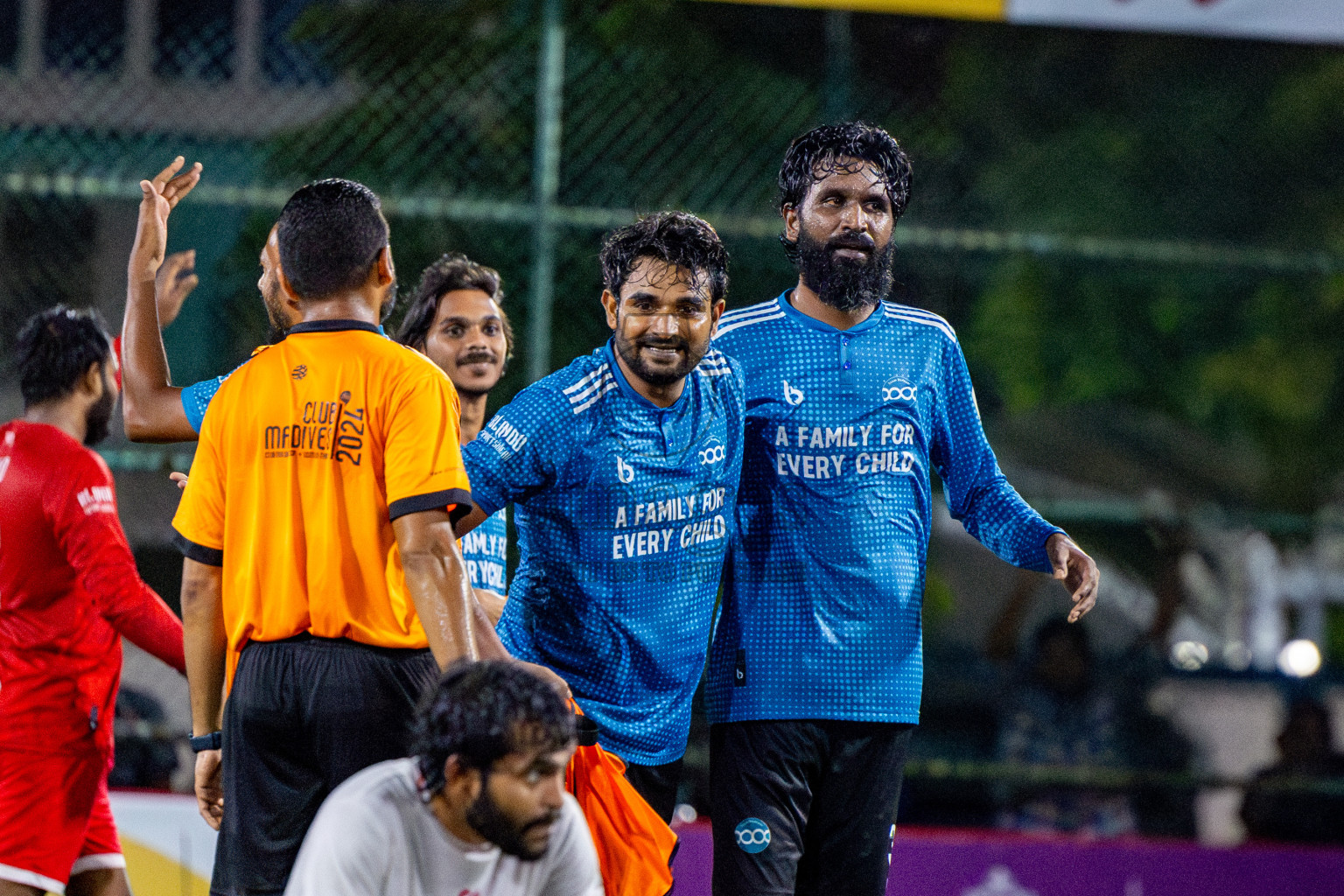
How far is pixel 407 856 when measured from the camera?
2.39 meters

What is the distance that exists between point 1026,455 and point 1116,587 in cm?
81

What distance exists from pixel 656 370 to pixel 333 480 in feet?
2.44

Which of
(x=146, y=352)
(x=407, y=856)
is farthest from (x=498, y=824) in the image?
(x=146, y=352)

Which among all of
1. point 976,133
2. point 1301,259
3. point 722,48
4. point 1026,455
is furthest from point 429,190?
point 1301,259

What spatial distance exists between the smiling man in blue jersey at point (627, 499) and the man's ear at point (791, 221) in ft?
1.21

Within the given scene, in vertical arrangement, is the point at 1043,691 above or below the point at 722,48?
below

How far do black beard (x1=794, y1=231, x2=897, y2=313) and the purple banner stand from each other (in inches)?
102

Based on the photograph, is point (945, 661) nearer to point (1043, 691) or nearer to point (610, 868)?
point (1043, 691)

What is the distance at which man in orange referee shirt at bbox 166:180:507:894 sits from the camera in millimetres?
2832

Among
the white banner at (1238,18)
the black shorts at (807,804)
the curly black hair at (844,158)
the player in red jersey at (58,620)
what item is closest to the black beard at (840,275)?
the curly black hair at (844,158)

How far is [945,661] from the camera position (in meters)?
6.68

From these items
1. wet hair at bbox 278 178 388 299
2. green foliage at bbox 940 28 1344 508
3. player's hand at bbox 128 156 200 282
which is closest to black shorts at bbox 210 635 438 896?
wet hair at bbox 278 178 388 299

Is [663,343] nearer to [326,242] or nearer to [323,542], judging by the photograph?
[326,242]

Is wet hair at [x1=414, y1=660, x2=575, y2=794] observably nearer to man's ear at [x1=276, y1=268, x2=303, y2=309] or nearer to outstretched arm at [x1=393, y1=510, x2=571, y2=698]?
outstretched arm at [x1=393, y1=510, x2=571, y2=698]
